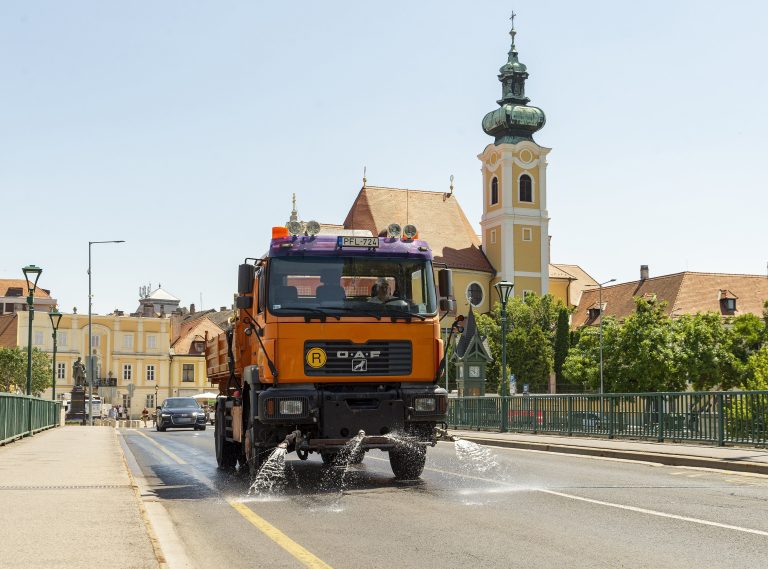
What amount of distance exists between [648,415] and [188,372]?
102120 mm

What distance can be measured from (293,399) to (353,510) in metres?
2.16

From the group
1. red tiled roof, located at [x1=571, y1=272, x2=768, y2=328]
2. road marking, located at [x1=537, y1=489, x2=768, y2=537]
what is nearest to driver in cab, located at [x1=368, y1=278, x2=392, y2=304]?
road marking, located at [x1=537, y1=489, x2=768, y2=537]

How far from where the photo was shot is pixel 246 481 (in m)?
15.0

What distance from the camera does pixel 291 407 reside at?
12719 mm

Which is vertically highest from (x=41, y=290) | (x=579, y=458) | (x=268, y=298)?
(x=41, y=290)

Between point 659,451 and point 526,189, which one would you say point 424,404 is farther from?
point 526,189

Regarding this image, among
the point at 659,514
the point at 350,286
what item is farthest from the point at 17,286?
the point at 659,514

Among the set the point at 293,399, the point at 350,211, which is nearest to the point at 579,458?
the point at 293,399

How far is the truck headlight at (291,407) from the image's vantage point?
1270 cm

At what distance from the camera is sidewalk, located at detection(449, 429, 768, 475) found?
16422mm

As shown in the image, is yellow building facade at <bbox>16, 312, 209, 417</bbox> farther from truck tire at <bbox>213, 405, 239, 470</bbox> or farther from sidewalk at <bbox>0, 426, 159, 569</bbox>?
sidewalk at <bbox>0, 426, 159, 569</bbox>

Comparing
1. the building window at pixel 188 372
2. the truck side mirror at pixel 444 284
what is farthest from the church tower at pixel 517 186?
the truck side mirror at pixel 444 284

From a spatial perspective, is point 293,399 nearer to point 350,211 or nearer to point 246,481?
point 246,481

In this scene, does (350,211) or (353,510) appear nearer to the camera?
(353,510)
